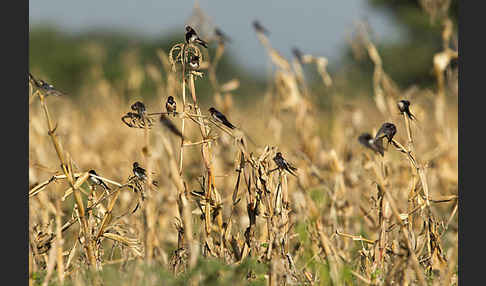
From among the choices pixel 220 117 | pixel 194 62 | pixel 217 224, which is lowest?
pixel 217 224

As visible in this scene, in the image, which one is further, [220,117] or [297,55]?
[297,55]

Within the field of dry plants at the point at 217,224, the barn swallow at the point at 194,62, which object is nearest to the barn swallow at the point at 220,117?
the field of dry plants at the point at 217,224

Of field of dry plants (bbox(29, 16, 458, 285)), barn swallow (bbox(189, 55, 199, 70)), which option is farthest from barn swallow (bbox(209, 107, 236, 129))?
barn swallow (bbox(189, 55, 199, 70))

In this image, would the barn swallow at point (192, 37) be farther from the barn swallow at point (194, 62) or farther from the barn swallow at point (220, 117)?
the barn swallow at point (220, 117)

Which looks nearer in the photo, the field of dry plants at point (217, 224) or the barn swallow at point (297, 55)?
the field of dry plants at point (217, 224)

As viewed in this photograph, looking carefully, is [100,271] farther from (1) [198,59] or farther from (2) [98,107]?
(2) [98,107]

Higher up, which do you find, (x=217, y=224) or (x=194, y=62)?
(x=194, y=62)

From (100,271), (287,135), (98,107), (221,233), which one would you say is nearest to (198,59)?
(221,233)

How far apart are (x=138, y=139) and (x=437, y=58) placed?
6.11 ft

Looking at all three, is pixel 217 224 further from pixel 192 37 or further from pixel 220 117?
pixel 192 37

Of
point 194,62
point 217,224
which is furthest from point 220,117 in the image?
point 217,224

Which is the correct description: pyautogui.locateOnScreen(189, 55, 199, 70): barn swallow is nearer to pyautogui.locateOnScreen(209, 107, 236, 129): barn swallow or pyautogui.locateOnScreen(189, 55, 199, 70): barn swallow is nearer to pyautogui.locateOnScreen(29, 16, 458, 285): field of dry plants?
pyautogui.locateOnScreen(29, 16, 458, 285): field of dry plants

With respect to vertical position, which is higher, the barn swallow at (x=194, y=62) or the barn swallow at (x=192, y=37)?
the barn swallow at (x=192, y=37)

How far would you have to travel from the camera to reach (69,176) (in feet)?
5.47
